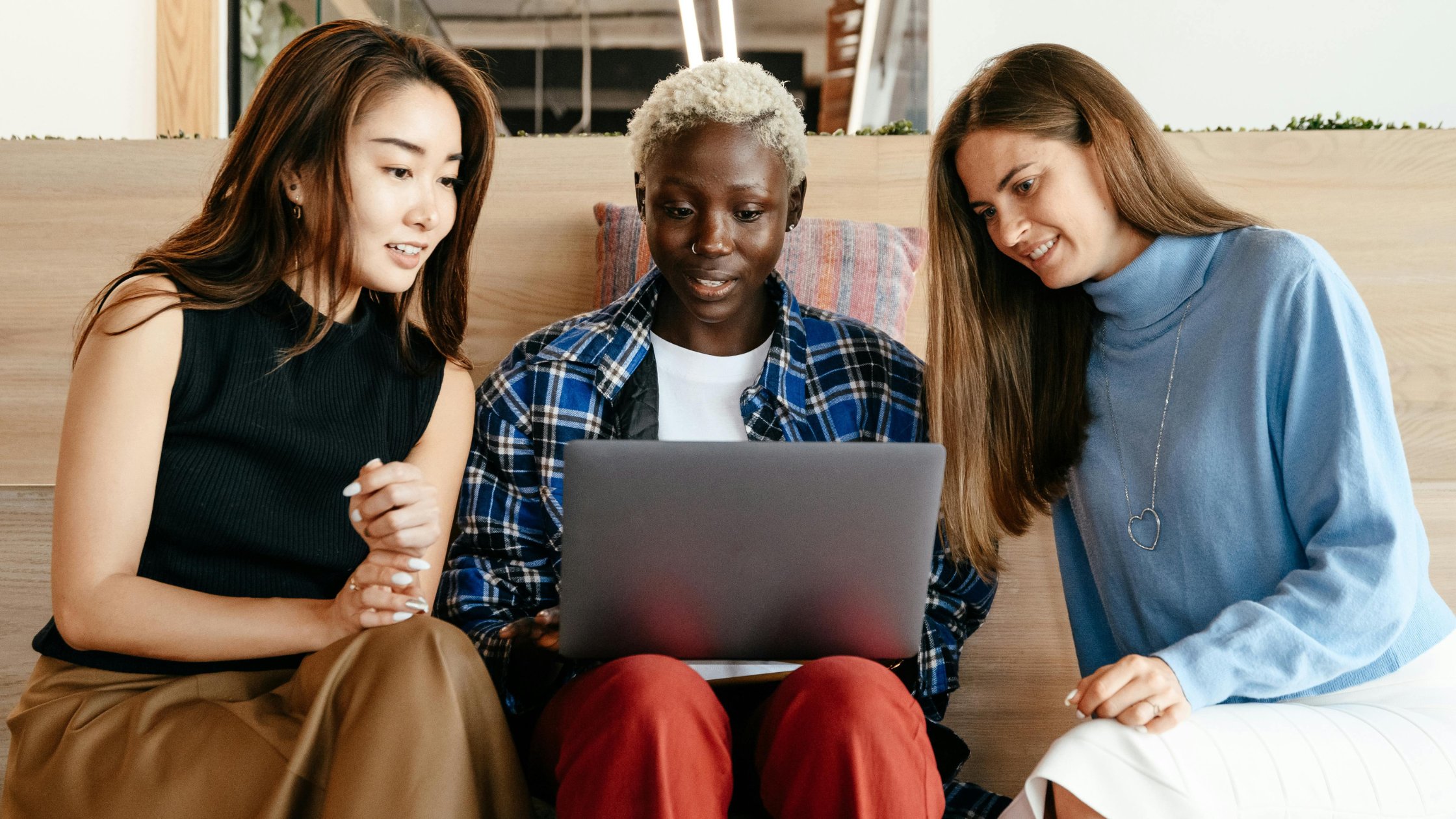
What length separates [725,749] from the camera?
90cm

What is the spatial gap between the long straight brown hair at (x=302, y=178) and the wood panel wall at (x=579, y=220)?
2.17ft

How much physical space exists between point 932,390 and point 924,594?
394 mm

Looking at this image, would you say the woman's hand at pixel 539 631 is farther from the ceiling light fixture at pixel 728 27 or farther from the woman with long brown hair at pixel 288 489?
the ceiling light fixture at pixel 728 27

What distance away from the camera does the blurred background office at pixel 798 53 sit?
272 centimetres

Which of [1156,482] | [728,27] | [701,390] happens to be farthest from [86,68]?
[1156,482]

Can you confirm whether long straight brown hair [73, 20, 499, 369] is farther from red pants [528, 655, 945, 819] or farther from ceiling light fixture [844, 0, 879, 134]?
ceiling light fixture [844, 0, 879, 134]

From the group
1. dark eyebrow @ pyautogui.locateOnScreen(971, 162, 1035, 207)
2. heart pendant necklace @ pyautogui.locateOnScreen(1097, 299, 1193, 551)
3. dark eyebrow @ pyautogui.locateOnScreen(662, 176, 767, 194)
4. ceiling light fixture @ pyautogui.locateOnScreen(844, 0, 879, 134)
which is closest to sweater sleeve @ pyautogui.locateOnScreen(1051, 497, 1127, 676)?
heart pendant necklace @ pyautogui.locateOnScreen(1097, 299, 1193, 551)

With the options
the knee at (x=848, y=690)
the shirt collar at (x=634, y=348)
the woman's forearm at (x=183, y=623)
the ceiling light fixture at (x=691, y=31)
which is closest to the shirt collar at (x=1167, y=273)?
the shirt collar at (x=634, y=348)

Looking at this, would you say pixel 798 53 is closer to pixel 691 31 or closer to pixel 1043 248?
pixel 691 31

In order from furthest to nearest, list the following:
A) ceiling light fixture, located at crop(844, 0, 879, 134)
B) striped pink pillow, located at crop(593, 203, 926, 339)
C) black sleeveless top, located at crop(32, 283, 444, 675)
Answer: ceiling light fixture, located at crop(844, 0, 879, 134) → striped pink pillow, located at crop(593, 203, 926, 339) → black sleeveless top, located at crop(32, 283, 444, 675)

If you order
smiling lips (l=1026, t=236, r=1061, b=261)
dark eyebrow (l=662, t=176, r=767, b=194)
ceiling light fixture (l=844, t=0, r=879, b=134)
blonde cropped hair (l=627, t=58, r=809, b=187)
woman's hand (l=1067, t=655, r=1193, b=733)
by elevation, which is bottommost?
woman's hand (l=1067, t=655, r=1193, b=733)

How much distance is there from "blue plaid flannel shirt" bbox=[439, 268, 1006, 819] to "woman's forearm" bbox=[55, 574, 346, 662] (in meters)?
0.21

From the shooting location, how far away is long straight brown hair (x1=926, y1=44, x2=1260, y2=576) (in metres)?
1.12

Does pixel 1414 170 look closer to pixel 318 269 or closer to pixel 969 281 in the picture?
pixel 969 281
